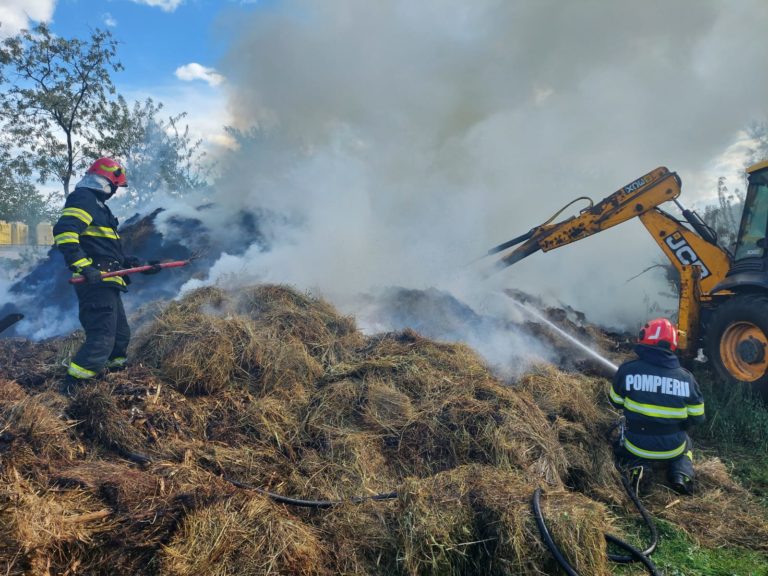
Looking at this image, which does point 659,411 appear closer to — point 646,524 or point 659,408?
point 659,408

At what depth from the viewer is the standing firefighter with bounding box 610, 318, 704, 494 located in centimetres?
407

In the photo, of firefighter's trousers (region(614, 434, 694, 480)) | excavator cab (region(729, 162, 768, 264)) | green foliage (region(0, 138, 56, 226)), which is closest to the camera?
firefighter's trousers (region(614, 434, 694, 480))

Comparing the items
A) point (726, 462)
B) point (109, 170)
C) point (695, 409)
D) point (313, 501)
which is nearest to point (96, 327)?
point (109, 170)

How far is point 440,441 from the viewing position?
4.16 metres

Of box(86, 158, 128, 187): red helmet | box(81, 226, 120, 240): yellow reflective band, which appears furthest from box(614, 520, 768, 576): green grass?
box(86, 158, 128, 187): red helmet

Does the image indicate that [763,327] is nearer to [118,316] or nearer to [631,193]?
[631,193]

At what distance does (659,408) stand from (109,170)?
5.84 m

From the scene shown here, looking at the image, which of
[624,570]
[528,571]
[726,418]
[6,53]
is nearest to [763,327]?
[726,418]

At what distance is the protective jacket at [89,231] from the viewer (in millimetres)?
4723

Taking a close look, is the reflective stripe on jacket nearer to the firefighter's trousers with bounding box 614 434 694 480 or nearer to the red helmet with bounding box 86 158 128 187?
the red helmet with bounding box 86 158 128 187

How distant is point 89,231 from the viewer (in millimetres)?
5066

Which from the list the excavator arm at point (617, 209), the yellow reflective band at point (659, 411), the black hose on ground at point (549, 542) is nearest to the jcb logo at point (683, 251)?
the excavator arm at point (617, 209)

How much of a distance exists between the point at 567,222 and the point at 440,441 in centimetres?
474

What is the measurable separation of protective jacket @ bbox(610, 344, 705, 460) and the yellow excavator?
85.9 inches
